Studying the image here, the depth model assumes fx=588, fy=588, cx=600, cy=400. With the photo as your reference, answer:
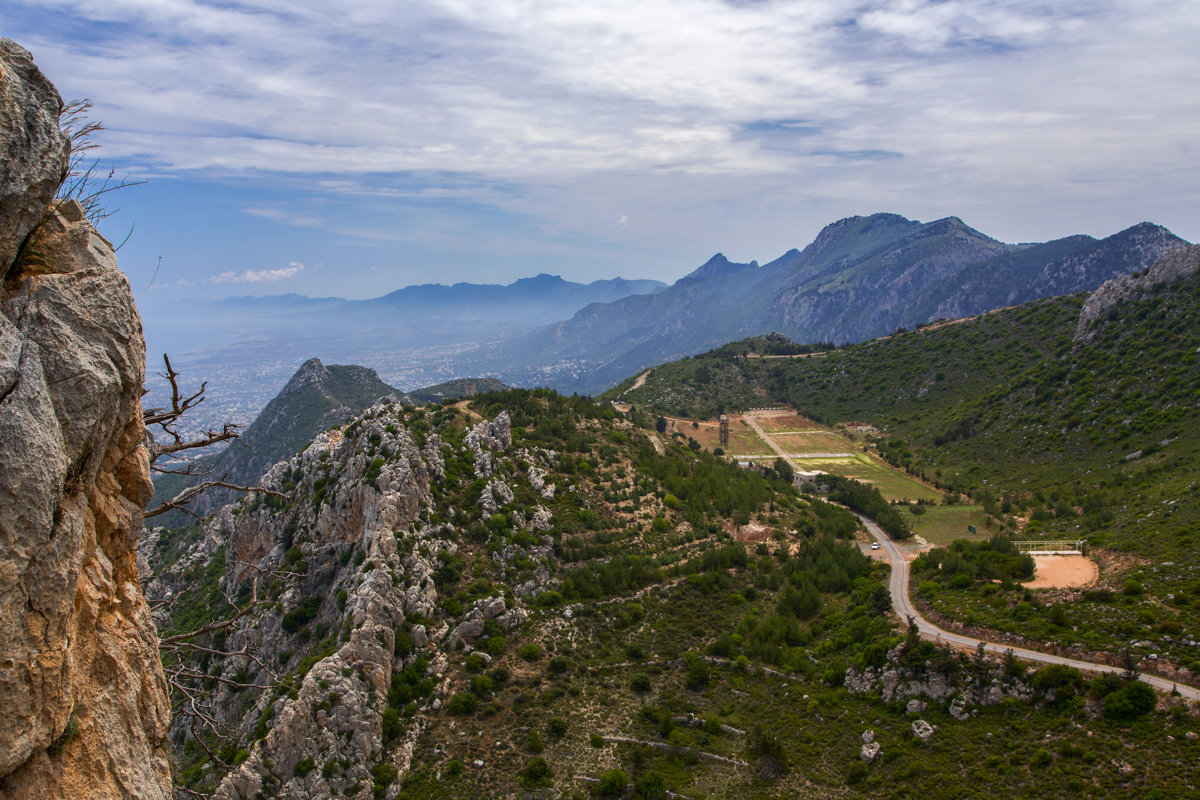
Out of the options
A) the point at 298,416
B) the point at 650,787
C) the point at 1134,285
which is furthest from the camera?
the point at 298,416

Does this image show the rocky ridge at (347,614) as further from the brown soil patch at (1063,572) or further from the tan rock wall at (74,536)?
the brown soil patch at (1063,572)

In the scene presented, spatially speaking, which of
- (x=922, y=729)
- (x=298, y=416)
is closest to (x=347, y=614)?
(x=922, y=729)

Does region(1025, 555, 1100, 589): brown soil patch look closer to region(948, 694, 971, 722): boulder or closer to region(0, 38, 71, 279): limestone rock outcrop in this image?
region(948, 694, 971, 722): boulder

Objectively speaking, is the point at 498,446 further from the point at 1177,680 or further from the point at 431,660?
the point at 1177,680

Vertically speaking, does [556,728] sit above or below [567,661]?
below

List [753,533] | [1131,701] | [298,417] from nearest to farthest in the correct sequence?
1. [1131,701]
2. [753,533]
3. [298,417]

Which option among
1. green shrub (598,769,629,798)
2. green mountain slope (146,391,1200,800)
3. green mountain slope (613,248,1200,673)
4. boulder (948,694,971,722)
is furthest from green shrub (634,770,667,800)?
green mountain slope (613,248,1200,673)

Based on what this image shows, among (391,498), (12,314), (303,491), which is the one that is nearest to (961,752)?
(391,498)

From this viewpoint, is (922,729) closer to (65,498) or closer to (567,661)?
(567,661)

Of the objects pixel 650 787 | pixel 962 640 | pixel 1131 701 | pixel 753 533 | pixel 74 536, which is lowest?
pixel 650 787
